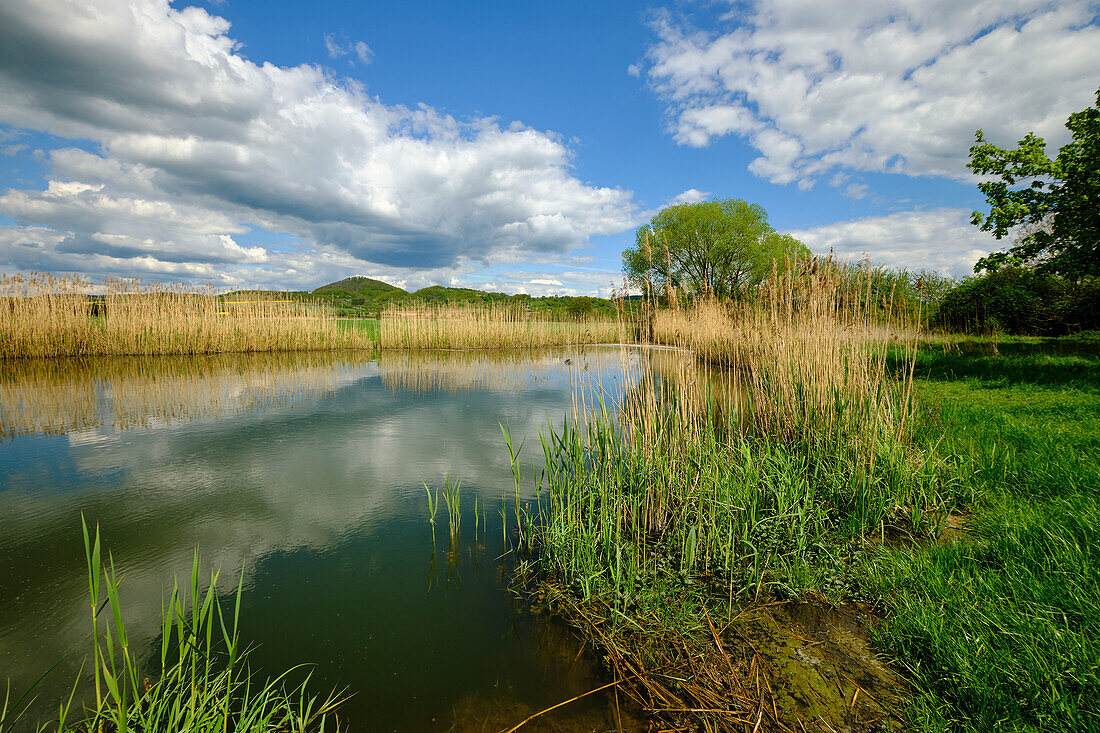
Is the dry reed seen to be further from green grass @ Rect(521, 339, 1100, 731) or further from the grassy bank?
green grass @ Rect(521, 339, 1100, 731)

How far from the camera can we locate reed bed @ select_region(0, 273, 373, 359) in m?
11.7

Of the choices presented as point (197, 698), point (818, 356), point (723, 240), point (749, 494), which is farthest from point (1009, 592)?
point (723, 240)

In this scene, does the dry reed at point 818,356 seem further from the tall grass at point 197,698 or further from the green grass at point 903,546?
the tall grass at point 197,698

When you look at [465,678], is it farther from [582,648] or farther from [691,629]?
[691,629]

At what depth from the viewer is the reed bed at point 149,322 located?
462 inches

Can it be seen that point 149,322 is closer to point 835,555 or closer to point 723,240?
point 835,555

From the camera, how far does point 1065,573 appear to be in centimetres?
216

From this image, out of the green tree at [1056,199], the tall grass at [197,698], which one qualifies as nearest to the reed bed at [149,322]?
the tall grass at [197,698]

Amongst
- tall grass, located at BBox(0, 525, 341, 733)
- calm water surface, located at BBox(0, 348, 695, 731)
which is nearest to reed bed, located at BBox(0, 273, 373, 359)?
calm water surface, located at BBox(0, 348, 695, 731)

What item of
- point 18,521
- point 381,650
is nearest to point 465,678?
point 381,650

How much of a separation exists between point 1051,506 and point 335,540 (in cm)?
507

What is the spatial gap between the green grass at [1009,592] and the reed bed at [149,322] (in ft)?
56.6

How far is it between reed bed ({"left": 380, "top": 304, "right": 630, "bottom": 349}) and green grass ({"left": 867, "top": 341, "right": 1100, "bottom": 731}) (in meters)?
13.1

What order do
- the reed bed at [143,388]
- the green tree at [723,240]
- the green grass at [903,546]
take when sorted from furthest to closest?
the green tree at [723,240] < the reed bed at [143,388] < the green grass at [903,546]
